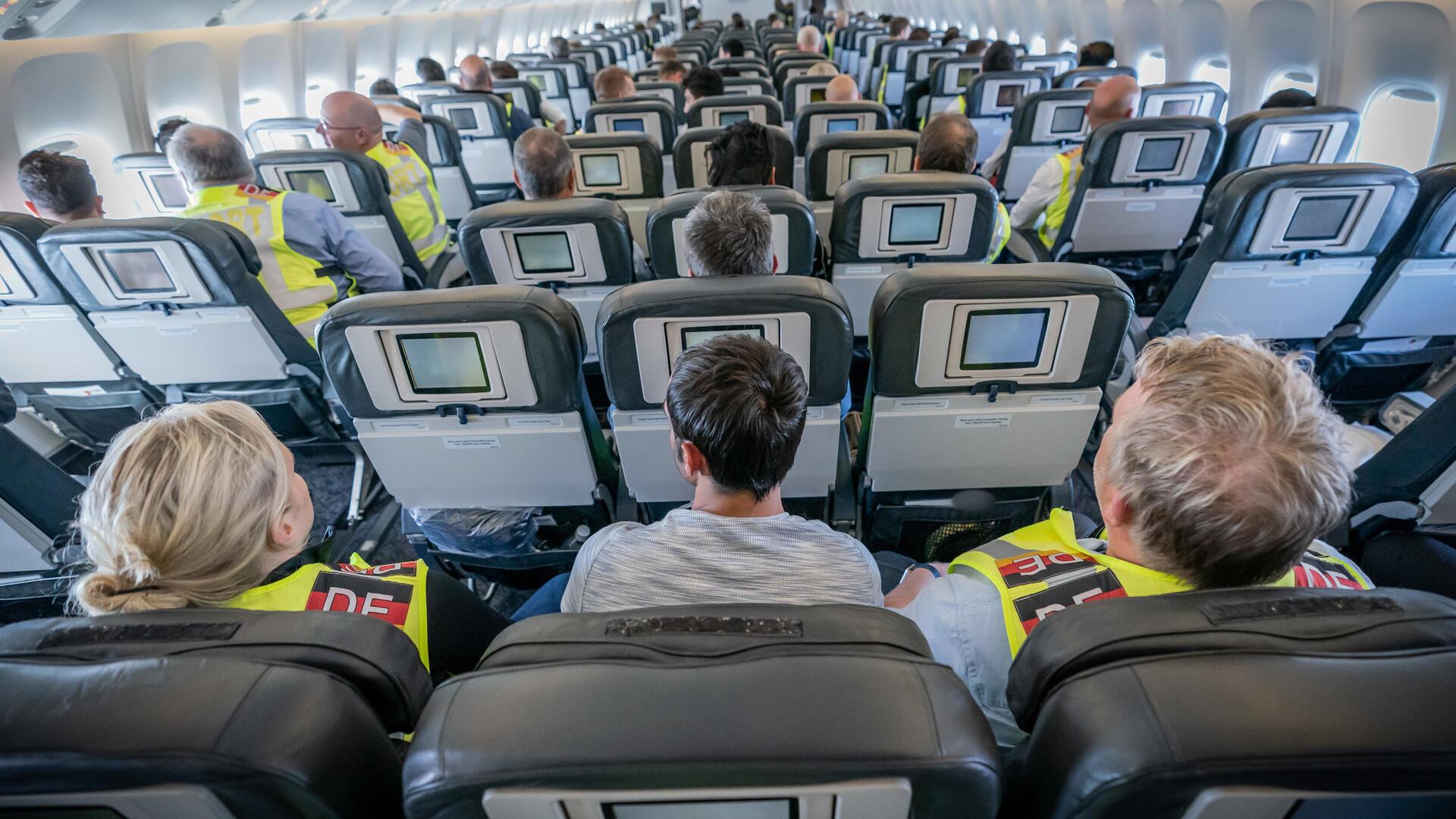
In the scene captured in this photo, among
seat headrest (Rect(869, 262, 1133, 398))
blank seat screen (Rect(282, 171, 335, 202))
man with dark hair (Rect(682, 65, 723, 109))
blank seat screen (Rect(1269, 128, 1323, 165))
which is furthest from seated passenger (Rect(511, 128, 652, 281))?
blank seat screen (Rect(1269, 128, 1323, 165))

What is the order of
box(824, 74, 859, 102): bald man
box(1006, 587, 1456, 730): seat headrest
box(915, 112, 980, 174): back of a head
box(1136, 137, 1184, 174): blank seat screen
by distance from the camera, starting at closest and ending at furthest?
1. box(1006, 587, 1456, 730): seat headrest
2. box(915, 112, 980, 174): back of a head
3. box(1136, 137, 1184, 174): blank seat screen
4. box(824, 74, 859, 102): bald man

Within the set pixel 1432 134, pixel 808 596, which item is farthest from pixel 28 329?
pixel 1432 134

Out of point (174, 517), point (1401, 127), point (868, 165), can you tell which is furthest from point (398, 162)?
point (1401, 127)

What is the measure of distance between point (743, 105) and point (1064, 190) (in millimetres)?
2707

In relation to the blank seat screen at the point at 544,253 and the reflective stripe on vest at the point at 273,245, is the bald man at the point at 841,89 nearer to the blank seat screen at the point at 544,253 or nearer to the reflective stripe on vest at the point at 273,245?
the blank seat screen at the point at 544,253

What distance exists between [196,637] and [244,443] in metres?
0.44

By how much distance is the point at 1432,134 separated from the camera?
480 cm

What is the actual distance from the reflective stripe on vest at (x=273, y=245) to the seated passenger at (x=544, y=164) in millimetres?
1090

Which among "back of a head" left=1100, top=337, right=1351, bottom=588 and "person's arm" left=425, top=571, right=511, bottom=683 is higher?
"back of a head" left=1100, top=337, right=1351, bottom=588

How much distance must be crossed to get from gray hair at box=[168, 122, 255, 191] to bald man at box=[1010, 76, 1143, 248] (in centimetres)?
452

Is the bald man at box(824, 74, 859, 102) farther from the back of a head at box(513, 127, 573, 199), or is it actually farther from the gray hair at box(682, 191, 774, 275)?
the gray hair at box(682, 191, 774, 275)

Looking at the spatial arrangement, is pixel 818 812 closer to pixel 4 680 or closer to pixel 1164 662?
pixel 1164 662

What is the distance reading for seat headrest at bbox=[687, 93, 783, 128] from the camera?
5.50 meters

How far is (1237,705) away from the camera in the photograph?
2.05 feet
